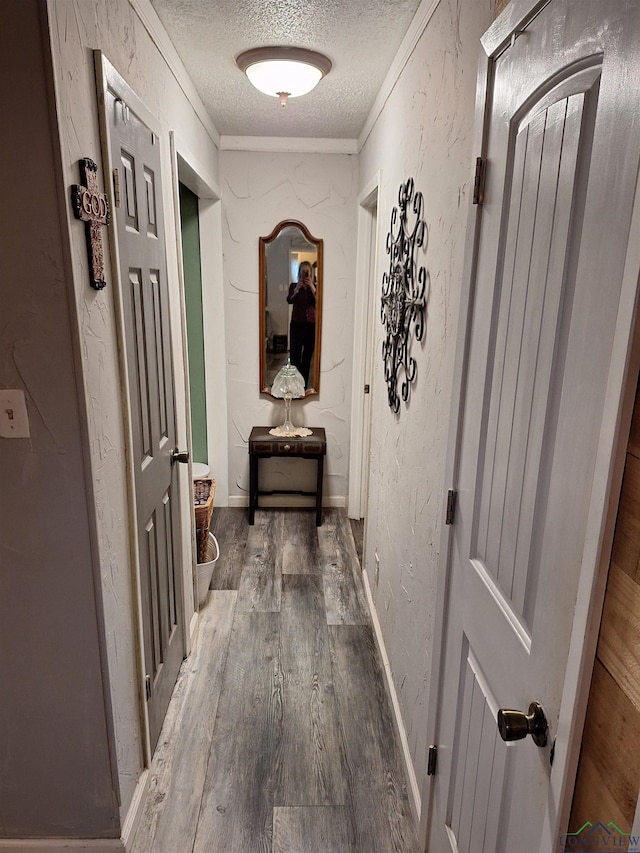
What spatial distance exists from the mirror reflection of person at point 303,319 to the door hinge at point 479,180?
2.69 m

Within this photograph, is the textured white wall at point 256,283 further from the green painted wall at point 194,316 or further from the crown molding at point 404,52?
the crown molding at point 404,52

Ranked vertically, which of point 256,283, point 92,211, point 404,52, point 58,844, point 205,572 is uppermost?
point 404,52

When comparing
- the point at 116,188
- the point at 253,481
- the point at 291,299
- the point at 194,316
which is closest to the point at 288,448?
the point at 253,481

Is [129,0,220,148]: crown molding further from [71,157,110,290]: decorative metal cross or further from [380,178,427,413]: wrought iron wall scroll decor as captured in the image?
[380,178,427,413]: wrought iron wall scroll decor

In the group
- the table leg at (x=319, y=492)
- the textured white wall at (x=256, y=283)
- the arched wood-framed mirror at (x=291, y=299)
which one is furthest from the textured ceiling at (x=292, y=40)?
the table leg at (x=319, y=492)

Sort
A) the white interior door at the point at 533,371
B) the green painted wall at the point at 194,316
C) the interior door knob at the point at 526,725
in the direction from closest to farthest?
1. the white interior door at the point at 533,371
2. the interior door knob at the point at 526,725
3. the green painted wall at the point at 194,316

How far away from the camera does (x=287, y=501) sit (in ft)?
13.7

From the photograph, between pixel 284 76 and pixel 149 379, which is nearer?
pixel 149 379

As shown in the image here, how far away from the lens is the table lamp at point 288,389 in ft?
12.6

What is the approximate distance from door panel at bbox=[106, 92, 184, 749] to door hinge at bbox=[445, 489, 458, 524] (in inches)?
35.9

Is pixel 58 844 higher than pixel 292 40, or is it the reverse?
pixel 292 40

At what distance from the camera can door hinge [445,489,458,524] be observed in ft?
4.46

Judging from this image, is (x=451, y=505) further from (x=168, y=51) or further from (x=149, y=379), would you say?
(x=168, y=51)

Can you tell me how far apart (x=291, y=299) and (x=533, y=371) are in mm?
3038
